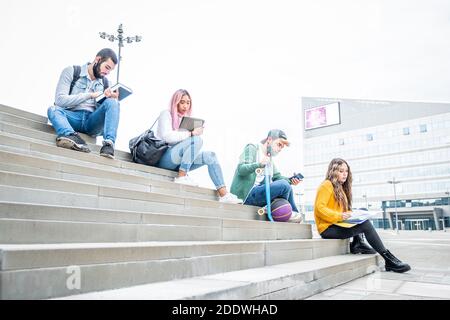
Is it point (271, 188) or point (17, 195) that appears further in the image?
point (271, 188)

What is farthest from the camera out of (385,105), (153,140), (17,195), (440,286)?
(385,105)

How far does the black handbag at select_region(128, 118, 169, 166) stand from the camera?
4613mm

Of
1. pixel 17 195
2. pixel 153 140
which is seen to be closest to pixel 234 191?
pixel 153 140

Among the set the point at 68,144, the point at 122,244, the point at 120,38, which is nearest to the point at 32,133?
the point at 68,144

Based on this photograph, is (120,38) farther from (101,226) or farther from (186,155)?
(101,226)

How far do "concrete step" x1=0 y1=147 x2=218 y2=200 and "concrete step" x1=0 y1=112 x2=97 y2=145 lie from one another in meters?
0.68

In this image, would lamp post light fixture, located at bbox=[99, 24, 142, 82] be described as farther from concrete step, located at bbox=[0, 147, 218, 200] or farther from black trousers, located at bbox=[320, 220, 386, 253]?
black trousers, located at bbox=[320, 220, 386, 253]

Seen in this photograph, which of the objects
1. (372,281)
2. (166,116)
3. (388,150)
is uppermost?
(388,150)

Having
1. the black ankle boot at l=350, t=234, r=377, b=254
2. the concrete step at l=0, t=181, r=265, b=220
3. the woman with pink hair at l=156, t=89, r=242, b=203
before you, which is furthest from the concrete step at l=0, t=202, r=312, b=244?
the black ankle boot at l=350, t=234, r=377, b=254

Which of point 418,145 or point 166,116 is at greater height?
point 418,145
